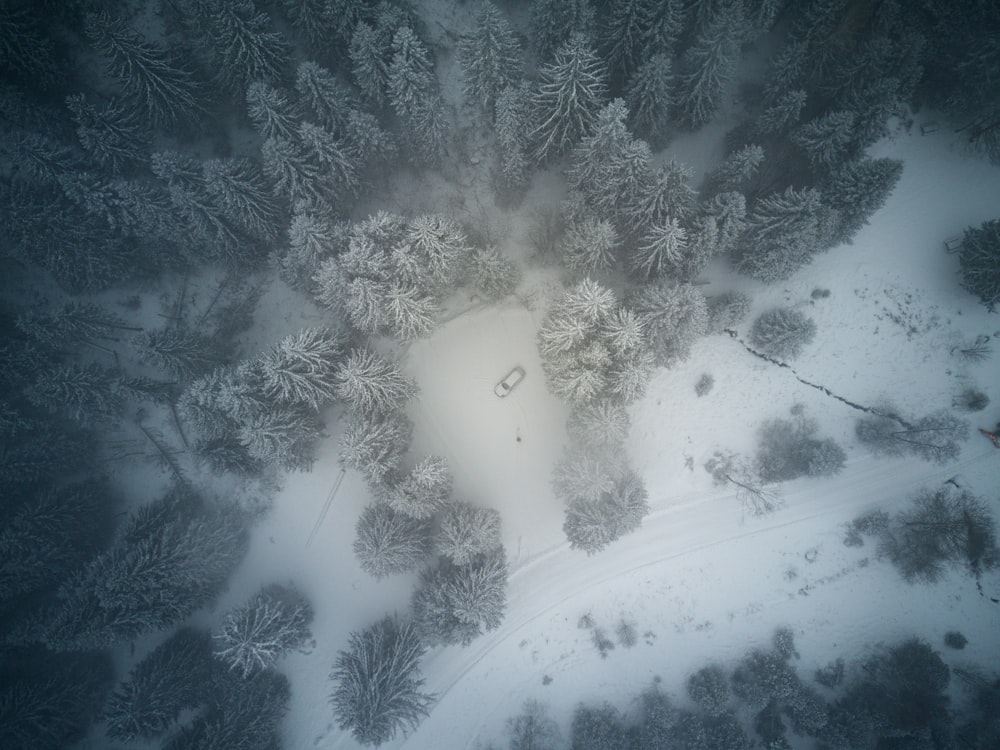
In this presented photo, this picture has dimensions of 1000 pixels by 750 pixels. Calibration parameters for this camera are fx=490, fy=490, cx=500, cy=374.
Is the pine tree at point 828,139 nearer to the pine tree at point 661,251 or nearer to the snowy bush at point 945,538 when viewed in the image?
the pine tree at point 661,251

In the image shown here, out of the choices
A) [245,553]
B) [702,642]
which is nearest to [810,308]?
[702,642]

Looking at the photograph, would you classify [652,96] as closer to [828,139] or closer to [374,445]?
[828,139]

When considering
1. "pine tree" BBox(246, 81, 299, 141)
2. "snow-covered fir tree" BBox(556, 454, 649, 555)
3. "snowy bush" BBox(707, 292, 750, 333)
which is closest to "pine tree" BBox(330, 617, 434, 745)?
"snow-covered fir tree" BBox(556, 454, 649, 555)

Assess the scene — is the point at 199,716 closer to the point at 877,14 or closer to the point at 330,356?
the point at 330,356

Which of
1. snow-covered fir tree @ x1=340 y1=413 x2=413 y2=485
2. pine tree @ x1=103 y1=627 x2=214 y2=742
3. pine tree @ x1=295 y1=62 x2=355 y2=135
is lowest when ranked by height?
pine tree @ x1=103 y1=627 x2=214 y2=742

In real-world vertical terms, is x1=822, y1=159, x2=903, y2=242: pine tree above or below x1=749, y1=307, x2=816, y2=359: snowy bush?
above

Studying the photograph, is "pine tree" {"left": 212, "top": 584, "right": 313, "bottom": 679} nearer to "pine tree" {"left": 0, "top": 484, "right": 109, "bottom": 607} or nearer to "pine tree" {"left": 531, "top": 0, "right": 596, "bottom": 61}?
"pine tree" {"left": 0, "top": 484, "right": 109, "bottom": 607}
